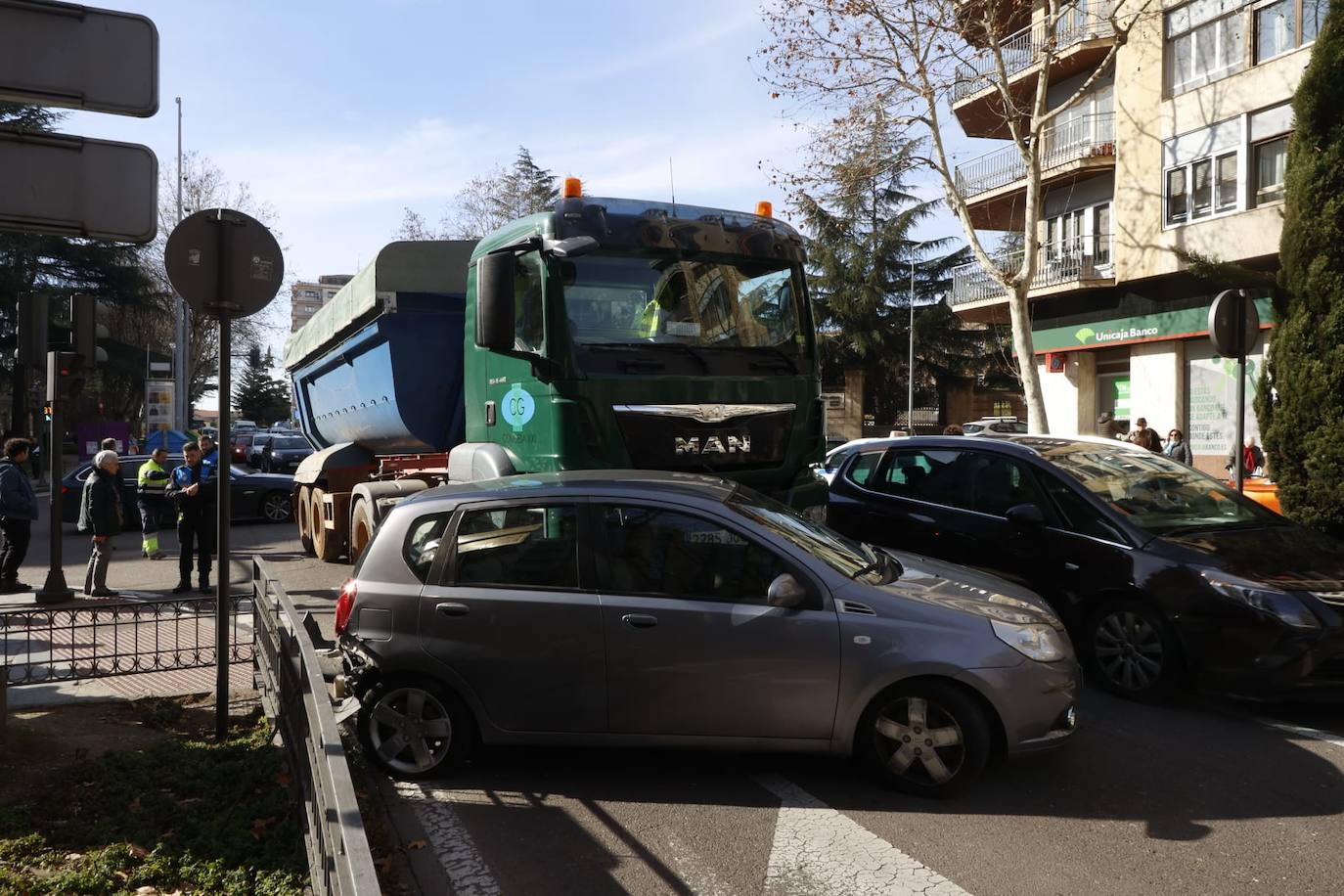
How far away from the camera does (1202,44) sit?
22.3 m

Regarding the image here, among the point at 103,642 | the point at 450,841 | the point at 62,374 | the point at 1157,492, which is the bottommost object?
the point at 450,841

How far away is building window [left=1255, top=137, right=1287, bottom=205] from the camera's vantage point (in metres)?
20.5

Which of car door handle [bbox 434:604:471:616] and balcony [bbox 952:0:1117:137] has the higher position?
balcony [bbox 952:0:1117:137]

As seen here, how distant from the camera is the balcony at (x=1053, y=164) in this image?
25047 millimetres

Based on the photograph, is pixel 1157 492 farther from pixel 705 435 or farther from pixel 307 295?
pixel 307 295

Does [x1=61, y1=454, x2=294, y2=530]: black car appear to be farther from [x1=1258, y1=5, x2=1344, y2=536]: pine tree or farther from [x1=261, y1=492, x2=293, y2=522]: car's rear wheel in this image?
[x1=1258, y1=5, x2=1344, y2=536]: pine tree

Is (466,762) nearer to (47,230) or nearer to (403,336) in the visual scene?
(47,230)

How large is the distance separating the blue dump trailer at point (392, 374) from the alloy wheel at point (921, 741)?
20.8ft

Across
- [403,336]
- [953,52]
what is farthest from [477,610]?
[953,52]

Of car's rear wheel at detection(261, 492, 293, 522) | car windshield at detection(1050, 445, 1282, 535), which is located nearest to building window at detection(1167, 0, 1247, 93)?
car windshield at detection(1050, 445, 1282, 535)

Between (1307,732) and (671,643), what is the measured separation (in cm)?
358

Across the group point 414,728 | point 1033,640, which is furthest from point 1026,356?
point 414,728

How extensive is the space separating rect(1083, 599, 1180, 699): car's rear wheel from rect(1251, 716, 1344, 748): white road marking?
0.52 m

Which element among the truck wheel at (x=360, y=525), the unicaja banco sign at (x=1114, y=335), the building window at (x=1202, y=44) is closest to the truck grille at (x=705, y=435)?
the truck wheel at (x=360, y=525)
